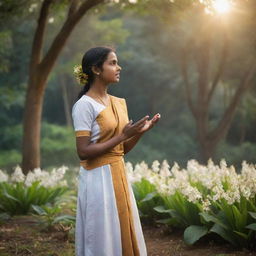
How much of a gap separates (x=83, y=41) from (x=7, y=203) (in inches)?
882

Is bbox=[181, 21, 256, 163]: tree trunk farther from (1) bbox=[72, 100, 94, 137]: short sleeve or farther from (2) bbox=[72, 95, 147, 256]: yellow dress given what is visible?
(1) bbox=[72, 100, 94, 137]: short sleeve

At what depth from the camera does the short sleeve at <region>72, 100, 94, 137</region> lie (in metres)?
3.45

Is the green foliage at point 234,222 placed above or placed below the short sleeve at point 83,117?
below

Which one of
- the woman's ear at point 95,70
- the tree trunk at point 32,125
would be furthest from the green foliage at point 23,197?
the woman's ear at point 95,70

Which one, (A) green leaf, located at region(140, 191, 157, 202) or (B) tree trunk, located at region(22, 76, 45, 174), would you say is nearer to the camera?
(A) green leaf, located at region(140, 191, 157, 202)

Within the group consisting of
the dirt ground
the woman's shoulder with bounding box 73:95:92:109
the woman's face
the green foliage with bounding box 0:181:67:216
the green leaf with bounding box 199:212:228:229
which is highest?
the woman's face

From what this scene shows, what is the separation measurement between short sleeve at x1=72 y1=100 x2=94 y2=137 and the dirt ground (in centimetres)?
249

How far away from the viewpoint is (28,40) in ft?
85.0

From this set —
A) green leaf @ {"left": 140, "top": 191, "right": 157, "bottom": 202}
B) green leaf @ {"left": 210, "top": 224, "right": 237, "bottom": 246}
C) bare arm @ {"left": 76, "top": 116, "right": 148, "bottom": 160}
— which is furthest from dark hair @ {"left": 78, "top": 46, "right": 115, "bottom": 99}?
green leaf @ {"left": 140, "top": 191, "right": 157, "bottom": 202}

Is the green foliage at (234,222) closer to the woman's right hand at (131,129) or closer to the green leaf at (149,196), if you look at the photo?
the green leaf at (149,196)

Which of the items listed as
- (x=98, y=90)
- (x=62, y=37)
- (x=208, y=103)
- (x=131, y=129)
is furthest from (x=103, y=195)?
(x=208, y=103)

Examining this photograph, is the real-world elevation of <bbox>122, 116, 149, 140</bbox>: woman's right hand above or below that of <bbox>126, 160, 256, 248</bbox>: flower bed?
above

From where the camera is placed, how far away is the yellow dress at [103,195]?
11.5 ft

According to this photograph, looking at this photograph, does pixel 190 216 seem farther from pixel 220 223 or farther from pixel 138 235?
pixel 138 235
